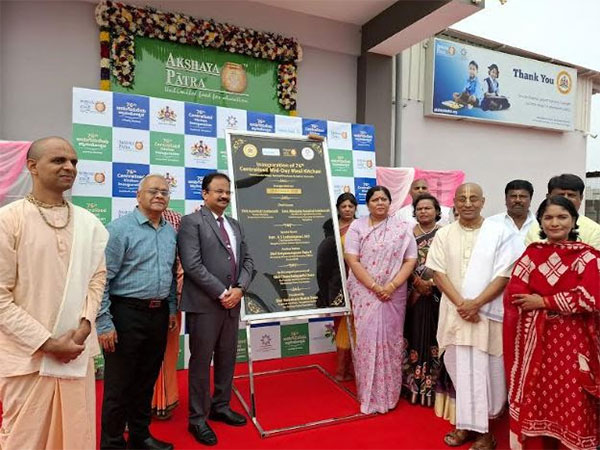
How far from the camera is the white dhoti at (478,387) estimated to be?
92.4 inches

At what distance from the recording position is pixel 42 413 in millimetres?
1531

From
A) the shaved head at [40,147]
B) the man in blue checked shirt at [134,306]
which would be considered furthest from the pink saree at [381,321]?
the shaved head at [40,147]

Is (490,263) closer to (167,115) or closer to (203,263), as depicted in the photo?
(203,263)

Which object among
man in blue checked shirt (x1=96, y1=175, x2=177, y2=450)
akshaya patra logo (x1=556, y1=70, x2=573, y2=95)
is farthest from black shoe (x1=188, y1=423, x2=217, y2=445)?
akshaya patra logo (x1=556, y1=70, x2=573, y2=95)

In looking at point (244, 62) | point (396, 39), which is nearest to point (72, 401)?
point (244, 62)

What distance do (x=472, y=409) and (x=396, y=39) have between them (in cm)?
438

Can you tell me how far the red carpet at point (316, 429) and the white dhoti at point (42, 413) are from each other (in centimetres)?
93

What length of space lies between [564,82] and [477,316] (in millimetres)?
7965

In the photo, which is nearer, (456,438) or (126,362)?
(126,362)

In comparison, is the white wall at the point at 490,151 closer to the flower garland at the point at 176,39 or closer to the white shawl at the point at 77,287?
the flower garland at the point at 176,39

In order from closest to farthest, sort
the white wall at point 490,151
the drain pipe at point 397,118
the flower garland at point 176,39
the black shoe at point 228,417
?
the black shoe at point 228,417 < the flower garland at point 176,39 < the drain pipe at point 397,118 < the white wall at point 490,151

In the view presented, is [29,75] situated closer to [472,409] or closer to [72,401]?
[72,401]

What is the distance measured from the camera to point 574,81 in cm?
838

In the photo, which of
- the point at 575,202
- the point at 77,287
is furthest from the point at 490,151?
the point at 77,287
